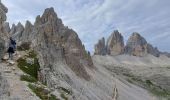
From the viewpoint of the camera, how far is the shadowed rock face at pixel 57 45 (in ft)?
305

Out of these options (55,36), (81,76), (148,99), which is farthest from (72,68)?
(148,99)

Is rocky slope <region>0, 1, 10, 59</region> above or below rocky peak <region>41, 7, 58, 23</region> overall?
below

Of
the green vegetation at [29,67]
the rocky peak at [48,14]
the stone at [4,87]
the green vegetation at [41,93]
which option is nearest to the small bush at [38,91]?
the green vegetation at [41,93]

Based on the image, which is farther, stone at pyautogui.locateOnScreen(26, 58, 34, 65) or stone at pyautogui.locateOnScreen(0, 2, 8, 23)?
stone at pyautogui.locateOnScreen(0, 2, 8, 23)

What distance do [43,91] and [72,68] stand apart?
6951cm

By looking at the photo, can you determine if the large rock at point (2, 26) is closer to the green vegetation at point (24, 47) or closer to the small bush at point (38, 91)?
the green vegetation at point (24, 47)

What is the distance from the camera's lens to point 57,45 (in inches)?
4961

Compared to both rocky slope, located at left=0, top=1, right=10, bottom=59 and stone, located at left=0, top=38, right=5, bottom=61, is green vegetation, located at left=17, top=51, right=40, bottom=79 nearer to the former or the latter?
stone, located at left=0, top=38, right=5, bottom=61

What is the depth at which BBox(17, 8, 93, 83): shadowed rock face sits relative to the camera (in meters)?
92.9

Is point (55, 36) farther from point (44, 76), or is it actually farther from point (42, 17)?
point (44, 76)

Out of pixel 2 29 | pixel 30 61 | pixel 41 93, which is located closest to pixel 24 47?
pixel 2 29

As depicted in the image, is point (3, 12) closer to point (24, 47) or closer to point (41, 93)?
point (24, 47)

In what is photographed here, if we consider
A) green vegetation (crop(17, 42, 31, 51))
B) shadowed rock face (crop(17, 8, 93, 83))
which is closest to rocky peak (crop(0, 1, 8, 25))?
green vegetation (crop(17, 42, 31, 51))

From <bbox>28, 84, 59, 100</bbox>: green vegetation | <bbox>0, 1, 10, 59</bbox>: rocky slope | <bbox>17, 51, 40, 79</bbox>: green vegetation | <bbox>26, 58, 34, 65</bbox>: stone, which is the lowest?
<bbox>28, 84, 59, 100</bbox>: green vegetation
